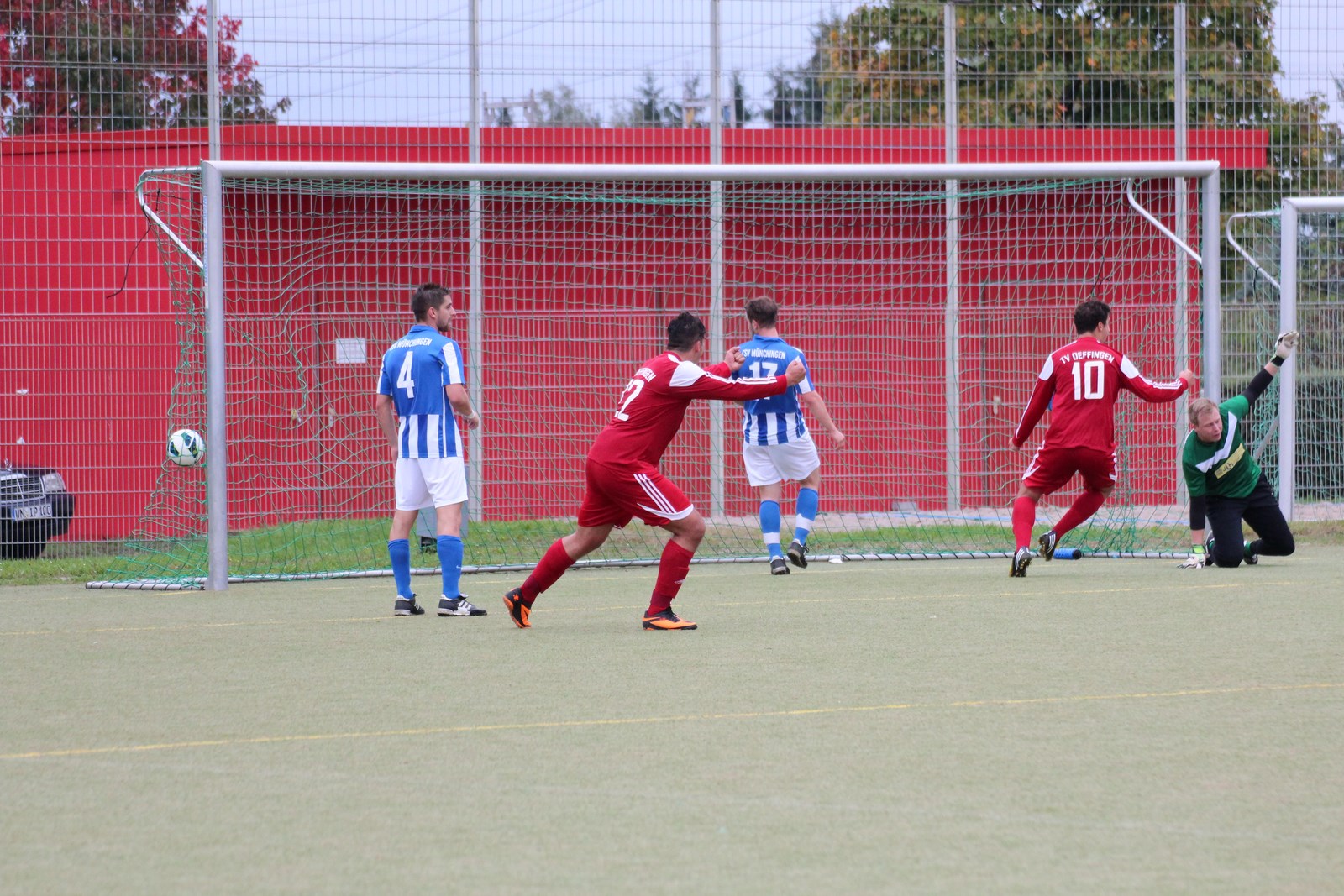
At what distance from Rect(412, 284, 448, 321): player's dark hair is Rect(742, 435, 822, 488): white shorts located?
2.87 meters

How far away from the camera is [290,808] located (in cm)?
403

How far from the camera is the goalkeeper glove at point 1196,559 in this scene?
10477 millimetres

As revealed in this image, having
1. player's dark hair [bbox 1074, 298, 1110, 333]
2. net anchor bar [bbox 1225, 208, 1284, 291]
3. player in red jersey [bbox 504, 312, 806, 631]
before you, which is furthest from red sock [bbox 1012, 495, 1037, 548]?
net anchor bar [bbox 1225, 208, 1284, 291]

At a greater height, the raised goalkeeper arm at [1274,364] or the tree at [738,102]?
the tree at [738,102]

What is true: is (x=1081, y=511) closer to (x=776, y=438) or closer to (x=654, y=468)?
(x=776, y=438)

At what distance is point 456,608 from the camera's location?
27.3ft

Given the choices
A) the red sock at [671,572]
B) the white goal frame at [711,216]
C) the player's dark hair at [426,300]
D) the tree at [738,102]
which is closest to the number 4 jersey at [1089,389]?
the white goal frame at [711,216]

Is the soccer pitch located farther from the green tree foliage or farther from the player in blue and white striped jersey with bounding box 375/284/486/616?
the green tree foliage

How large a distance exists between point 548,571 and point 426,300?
6.09ft

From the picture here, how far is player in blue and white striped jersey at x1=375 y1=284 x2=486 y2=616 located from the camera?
8406mm

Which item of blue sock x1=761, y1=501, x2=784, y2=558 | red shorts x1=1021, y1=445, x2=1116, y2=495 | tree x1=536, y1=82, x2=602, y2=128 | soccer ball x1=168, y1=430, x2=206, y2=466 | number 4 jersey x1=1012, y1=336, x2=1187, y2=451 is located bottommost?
blue sock x1=761, y1=501, x2=784, y2=558

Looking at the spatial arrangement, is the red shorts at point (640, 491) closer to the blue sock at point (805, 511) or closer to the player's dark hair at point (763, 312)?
the player's dark hair at point (763, 312)

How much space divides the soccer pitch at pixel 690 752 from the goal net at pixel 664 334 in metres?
3.63

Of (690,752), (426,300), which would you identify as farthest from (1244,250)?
(690,752)
